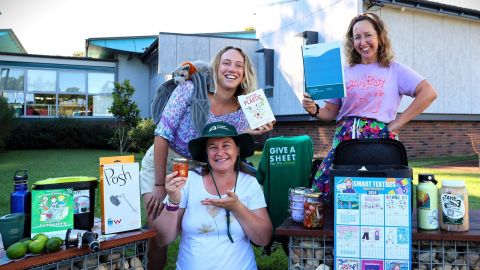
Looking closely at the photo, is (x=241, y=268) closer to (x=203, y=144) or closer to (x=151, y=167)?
(x=203, y=144)

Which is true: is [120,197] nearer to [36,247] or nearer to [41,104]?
[36,247]

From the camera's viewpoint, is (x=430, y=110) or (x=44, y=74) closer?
(x=430, y=110)

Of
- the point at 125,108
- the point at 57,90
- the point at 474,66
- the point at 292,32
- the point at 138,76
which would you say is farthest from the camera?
the point at 138,76

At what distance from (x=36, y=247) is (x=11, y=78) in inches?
856

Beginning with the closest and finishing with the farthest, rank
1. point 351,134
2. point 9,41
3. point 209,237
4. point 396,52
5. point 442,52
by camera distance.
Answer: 1. point 209,237
2. point 351,134
3. point 396,52
4. point 442,52
5. point 9,41

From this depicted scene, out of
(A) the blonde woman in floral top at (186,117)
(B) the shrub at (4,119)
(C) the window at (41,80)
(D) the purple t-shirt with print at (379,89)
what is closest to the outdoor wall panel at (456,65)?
(D) the purple t-shirt with print at (379,89)

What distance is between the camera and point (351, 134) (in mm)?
2506

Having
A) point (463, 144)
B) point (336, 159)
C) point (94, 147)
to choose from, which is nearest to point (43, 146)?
point (94, 147)

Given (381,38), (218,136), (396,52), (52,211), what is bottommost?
(52,211)

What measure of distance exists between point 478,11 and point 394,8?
302 cm

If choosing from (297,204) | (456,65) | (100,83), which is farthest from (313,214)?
(100,83)

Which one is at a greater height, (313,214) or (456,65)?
(456,65)

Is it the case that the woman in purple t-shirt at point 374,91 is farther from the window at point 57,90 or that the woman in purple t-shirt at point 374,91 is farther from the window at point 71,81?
the window at point 71,81

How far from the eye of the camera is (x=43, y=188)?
187cm
